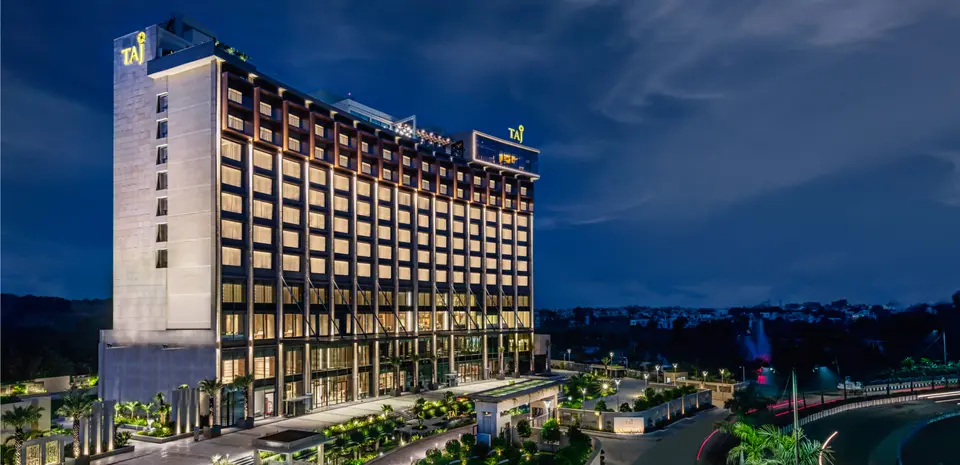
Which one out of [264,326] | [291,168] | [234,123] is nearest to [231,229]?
[234,123]

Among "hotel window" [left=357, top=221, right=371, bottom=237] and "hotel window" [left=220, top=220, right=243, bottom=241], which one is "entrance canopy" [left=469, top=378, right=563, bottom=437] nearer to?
Result: "hotel window" [left=220, top=220, right=243, bottom=241]

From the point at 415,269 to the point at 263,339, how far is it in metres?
36.2

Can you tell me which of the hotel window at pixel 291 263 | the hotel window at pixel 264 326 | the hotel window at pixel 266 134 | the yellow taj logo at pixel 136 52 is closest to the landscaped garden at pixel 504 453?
the hotel window at pixel 264 326

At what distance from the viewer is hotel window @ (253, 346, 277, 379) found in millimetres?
78875

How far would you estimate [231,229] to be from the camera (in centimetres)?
7831

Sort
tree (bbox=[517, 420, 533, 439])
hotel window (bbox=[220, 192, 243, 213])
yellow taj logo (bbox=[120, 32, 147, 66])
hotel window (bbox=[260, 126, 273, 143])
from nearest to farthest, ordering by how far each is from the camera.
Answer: tree (bbox=[517, 420, 533, 439]) < hotel window (bbox=[220, 192, 243, 213]) < yellow taj logo (bbox=[120, 32, 147, 66]) < hotel window (bbox=[260, 126, 273, 143])

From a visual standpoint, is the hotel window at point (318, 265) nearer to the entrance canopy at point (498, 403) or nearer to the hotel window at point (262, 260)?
the hotel window at point (262, 260)

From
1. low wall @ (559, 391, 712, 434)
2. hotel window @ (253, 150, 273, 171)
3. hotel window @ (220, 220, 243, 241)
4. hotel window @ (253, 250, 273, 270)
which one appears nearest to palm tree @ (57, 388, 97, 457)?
hotel window @ (220, 220, 243, 241)

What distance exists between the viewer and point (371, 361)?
99688 mm

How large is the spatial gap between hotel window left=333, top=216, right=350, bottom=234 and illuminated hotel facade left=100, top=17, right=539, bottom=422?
17 cm

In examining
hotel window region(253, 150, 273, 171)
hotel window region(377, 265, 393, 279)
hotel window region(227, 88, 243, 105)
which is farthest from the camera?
hotel window region(377, 265, 393, 279)

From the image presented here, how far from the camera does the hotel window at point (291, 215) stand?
3435 inches

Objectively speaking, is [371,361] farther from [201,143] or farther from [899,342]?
[899,342]

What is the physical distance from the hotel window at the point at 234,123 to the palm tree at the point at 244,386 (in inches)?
1117
